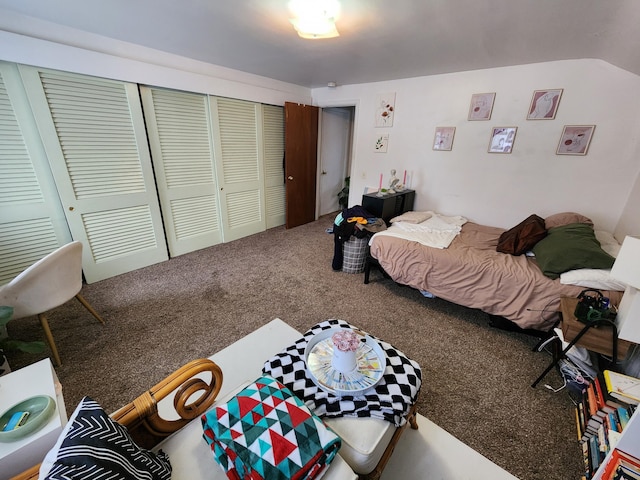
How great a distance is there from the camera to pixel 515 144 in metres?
2.73

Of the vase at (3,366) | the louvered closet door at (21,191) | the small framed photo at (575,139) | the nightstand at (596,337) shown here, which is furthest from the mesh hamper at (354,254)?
the louvered closet door at (21,191)

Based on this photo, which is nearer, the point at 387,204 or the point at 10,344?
the point at 10,344

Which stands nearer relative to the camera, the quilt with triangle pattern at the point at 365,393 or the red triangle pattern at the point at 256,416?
the red triangle pattern at the point at 256,416

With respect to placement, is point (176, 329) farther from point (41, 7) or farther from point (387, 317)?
point (41, 7)

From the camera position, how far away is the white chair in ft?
4.96

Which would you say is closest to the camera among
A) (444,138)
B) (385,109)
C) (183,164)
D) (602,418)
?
(602,418)

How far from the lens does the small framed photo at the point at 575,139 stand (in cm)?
239

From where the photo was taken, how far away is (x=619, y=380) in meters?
1.19

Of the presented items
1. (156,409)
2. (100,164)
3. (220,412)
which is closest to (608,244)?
(220,412)

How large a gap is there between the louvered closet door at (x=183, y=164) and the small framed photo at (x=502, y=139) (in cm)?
327

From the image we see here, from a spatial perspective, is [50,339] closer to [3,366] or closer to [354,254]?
[3,366]

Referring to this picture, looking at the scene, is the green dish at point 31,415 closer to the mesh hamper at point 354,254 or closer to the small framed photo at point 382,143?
the mesh hamper at point 354,254

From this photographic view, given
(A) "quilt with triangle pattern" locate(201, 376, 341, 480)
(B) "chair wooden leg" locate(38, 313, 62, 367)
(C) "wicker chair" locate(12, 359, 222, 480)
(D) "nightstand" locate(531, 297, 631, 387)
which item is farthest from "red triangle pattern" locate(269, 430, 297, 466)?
(B) "chair wooden leg" locate(38, 313, 62, 367)

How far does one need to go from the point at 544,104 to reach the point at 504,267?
5.98 ft
